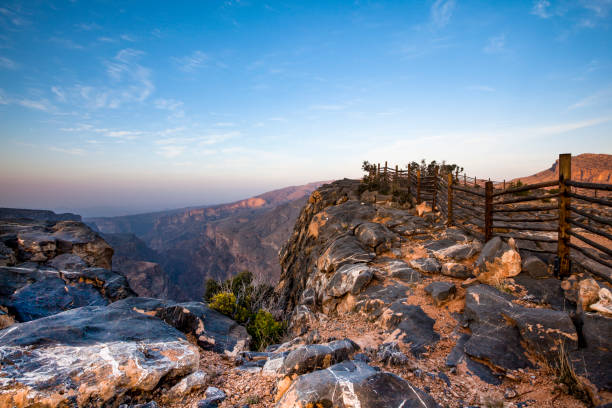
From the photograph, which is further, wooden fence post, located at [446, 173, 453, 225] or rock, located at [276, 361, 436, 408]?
wooden fence post, located at [446, 173, 453, 225]

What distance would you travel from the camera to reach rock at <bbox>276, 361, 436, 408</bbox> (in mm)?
2299

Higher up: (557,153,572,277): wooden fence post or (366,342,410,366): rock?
(557,153,572,277): wooden fence post

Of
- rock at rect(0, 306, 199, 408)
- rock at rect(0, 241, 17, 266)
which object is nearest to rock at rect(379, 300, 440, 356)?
rock at rect(0, 306, 199, 408)

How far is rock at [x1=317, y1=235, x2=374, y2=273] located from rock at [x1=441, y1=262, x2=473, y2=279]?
236cm

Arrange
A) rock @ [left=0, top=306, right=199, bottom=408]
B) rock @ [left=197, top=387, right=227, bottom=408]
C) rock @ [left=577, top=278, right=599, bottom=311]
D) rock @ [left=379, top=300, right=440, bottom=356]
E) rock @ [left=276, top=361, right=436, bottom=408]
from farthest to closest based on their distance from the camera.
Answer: rock @ [left=379, top=300, right=440, bottom=356], rock @ [left=577, top=278, right=599, bottom=311], rock @ [left=197, top=387, right=227, bottom=408], rock @ [left=0, top=306, right=199, bottom=408], rock @ [left=276, top=361, right=436, bottom=408]

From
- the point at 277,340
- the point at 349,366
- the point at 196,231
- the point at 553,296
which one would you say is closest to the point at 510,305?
the point at 553,296

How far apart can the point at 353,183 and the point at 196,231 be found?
144m

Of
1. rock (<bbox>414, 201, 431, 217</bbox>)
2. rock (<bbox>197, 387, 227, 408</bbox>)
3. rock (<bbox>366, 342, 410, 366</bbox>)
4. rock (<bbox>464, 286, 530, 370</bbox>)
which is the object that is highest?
rock (<bbox>414, 201, 431, 217</bbox>)

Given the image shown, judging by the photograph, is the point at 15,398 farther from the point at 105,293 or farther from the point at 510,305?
the point at 105,293

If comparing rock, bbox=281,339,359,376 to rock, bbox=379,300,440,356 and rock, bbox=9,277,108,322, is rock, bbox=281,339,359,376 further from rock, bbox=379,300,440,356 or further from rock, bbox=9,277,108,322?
rock, bbox=9,277,108,322

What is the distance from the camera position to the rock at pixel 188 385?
10.1 ft

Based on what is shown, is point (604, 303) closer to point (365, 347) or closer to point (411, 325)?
point (411, 325)

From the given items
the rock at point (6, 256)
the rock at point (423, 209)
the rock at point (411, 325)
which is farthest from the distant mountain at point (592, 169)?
the rock at point (6, 256)

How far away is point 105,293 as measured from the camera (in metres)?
8.83
